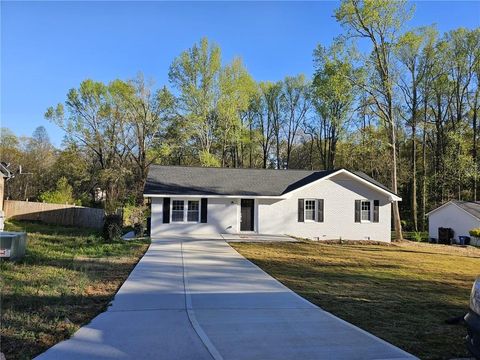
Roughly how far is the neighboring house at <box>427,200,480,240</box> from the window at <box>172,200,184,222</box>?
1925 cm

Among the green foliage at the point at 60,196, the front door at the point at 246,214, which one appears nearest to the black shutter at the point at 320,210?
the front door at the point at 246,214

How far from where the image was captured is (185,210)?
886 inches

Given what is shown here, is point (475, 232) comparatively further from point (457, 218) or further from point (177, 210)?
point (177, 210)

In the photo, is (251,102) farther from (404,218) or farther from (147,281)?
(147,281)

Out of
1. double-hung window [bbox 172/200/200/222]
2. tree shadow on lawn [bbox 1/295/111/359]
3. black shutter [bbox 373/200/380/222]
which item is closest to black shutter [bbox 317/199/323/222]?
black shutter [bbox 373/200/380/222]

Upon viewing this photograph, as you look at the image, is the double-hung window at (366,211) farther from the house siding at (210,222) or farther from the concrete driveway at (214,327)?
the concrete driveway at (214,327)

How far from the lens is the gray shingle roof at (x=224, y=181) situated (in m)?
22.8

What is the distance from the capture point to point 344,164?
43406mm

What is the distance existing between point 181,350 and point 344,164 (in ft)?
132

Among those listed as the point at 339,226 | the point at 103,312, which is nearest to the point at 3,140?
the point at 339,226

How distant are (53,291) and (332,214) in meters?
18.8

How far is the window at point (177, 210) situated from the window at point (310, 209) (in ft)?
23.4

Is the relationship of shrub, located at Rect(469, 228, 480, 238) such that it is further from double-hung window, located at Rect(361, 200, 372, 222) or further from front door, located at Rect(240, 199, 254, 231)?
front door, located at Rect(240, 199, 254, 231)

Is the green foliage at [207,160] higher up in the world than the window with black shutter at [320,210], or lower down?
higher up
